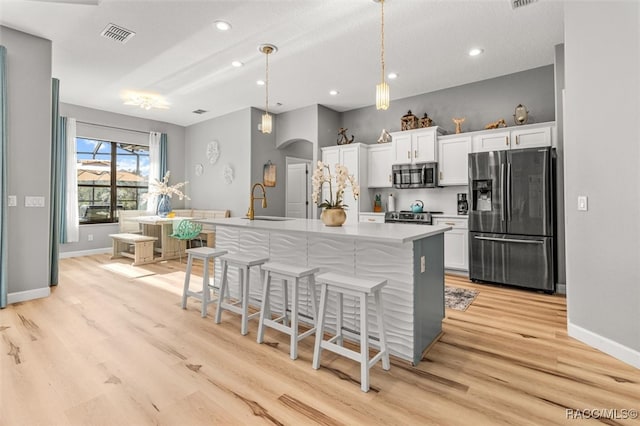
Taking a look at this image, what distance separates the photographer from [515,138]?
431cm

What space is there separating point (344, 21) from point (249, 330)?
10.3 ft

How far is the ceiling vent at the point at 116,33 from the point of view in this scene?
3437 mm

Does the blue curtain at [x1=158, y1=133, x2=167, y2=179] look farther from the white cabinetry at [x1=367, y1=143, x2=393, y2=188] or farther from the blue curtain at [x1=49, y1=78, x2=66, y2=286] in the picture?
the white cabinetry at [x1=367, y1=143, x2=393, y2=188]

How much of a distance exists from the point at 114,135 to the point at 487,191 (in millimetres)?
7183

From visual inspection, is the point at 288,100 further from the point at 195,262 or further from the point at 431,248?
the point at 431,248

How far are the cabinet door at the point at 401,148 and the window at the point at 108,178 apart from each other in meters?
5.62

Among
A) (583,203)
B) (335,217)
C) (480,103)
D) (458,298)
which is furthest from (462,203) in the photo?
(335,217)

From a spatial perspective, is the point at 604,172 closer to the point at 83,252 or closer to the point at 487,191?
the point at 487,191

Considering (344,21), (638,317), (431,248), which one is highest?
(344,21)

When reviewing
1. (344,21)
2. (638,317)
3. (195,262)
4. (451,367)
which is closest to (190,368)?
(451,367)

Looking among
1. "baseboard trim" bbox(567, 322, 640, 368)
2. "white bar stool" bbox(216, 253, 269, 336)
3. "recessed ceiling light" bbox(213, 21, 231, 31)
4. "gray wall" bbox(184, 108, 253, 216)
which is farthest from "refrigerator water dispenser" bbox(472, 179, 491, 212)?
"gray wall" bbox(184, 108, 253, 216)

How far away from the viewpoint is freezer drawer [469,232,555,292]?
12.6 ft

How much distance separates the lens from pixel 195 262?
573 centimetres

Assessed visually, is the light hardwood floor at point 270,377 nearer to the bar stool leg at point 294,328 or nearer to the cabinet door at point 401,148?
the bar stool leg at point 294,328
